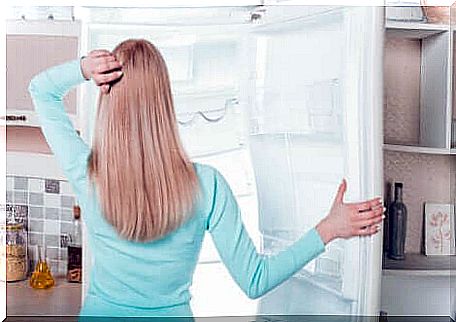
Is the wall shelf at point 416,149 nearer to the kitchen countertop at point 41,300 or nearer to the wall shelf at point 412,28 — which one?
the wall shelf at point 412,28

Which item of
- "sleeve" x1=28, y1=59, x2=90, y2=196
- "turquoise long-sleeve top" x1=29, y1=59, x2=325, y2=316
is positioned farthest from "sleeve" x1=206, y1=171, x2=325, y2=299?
"sleeve" x1=28, y1=59, x2=90, y2=196

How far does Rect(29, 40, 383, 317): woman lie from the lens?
187 cm

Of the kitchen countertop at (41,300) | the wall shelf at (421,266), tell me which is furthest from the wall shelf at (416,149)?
the kitchen countertop at (41,300)

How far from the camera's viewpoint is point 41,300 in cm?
195

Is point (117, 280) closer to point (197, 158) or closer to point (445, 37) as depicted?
point (197, 158)

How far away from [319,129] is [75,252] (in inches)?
23.2

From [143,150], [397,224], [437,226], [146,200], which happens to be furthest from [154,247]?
[437,226]

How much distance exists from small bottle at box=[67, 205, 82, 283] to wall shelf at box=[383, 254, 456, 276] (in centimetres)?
67

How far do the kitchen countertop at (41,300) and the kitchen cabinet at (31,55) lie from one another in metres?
0.36

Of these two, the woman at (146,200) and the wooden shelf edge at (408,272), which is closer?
the woman at (146,200)

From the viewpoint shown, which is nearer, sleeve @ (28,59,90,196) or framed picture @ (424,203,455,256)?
sleeve @ (28,59,90,196)

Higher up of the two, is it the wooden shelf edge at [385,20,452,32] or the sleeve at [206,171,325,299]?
the wooden shelf edge at [385,20,452,32]

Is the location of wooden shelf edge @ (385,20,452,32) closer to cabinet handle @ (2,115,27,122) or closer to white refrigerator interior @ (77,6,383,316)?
white refrigerator interior @ (77,6,383,316)

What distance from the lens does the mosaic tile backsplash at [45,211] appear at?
1.92 meters
